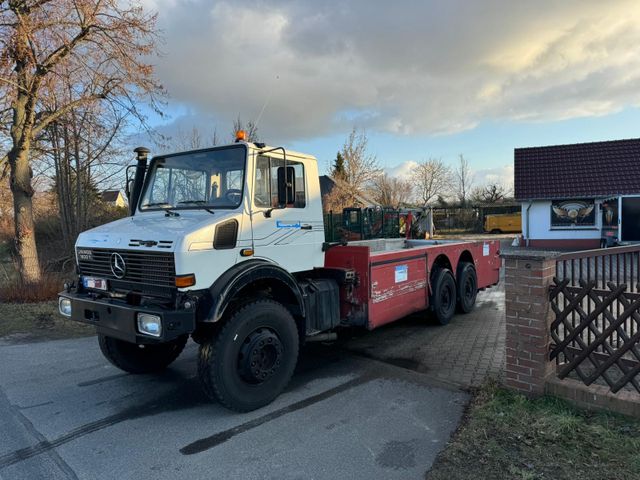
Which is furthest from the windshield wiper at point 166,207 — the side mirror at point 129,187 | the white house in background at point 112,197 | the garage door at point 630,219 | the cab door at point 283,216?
the garage door at point 630,219

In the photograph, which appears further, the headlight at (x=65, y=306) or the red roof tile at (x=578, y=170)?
the red roof tile at (x=578, y=170)

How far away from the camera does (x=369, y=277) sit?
5.40 metres

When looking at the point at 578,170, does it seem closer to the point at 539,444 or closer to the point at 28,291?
the point at 539,444

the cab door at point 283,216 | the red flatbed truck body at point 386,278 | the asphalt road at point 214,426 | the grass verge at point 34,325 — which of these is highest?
the cab door at point 283,216

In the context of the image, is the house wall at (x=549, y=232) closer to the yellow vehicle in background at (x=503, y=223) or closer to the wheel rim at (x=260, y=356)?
the yellow vehicle in background at (x=503, y=223)

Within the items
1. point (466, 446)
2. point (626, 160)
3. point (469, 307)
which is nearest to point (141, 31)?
point (469, 307)

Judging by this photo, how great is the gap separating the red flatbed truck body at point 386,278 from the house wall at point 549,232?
15749 mm

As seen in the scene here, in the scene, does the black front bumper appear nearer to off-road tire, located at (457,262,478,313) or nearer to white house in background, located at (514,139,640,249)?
off-road tire, located at (457,262,478,313)

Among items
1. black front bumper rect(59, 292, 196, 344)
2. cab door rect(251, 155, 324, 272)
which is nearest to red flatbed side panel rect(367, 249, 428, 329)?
cab door rect(251, 155, 324, 272)

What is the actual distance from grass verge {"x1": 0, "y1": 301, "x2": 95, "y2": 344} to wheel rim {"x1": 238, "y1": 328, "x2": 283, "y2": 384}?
4488 mm

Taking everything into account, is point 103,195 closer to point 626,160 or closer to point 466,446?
point 466,446

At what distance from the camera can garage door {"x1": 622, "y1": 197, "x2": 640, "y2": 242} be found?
16578mm

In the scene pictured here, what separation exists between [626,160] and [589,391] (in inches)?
894

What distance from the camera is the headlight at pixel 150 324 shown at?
360 cm
